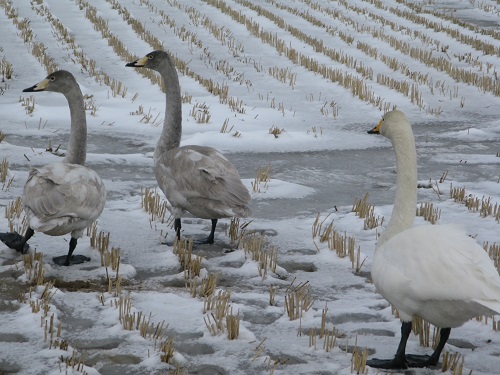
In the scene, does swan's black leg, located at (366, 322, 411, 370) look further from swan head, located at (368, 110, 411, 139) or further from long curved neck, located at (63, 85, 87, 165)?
long curved neck, located at (63, 85, 87, 165)

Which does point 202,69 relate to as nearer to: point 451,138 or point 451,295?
point 451,138

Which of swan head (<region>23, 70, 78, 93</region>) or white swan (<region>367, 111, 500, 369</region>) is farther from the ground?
swan head (<region>23, 70, 78, 93</region>)

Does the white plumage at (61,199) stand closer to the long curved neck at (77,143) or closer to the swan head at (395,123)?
the long curved neck at (77,143)

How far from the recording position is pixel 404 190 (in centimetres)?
459

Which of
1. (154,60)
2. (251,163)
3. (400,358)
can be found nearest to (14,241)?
(154,60)

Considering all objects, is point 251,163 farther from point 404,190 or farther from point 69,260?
point 404,190

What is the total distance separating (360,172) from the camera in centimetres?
990

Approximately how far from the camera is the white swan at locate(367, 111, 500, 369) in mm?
3662

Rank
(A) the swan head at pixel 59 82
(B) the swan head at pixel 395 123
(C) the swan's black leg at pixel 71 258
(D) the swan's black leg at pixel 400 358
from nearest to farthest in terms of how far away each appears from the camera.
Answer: (D) the swan's black leg at pixel 400 358
(B) the swan head at pixel 395 123
(C) the swan's black leg at pixel 71 258
(A) the swan head at pixel 59 82

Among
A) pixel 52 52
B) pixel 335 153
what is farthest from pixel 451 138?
pixel 52 52

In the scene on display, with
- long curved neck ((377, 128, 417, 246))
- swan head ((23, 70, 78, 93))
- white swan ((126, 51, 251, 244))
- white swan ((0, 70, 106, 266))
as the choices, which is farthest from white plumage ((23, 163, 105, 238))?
long curved neck ((377, 128, 417, 246))

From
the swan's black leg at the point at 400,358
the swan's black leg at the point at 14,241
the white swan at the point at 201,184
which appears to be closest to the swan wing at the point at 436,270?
the swan's black leg at the point at 400,358

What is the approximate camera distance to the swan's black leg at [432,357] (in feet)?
13.9

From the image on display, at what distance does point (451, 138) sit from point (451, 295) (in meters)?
8.58
